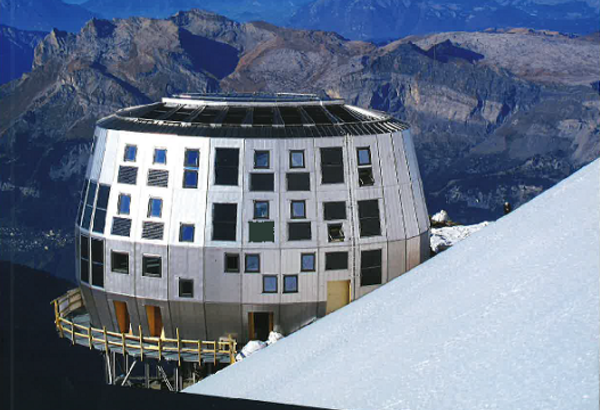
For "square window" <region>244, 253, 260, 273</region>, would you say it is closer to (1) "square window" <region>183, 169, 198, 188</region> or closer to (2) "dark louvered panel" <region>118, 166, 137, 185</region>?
(1) "square window" <region>183, 169, 198, 188</region>

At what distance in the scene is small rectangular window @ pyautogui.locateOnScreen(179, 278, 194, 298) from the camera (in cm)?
4230

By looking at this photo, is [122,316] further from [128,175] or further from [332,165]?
[332,165]

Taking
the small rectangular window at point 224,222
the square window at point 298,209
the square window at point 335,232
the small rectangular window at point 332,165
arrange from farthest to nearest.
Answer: the small rectangular window at point 332,165 → the square window at point 335,232 → the square window at point 298,209 → the small rectangular window at point 224,222

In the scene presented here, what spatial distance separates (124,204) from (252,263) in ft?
24.9

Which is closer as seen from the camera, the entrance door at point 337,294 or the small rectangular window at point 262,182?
the small rectangular window at point 262,182

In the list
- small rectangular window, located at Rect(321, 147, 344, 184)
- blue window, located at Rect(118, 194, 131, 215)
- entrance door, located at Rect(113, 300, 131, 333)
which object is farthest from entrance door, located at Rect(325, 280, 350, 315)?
blue window, located at Rect(118, 194, 131, 215)

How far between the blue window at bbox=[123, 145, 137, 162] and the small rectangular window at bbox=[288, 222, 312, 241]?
918cm

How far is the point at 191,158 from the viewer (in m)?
42.4

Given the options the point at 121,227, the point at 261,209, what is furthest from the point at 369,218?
the point at 121,227

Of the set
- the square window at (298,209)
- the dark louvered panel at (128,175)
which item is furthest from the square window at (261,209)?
the dark louvered panel at (128,175)

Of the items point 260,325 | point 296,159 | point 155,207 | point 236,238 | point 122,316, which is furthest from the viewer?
point 122,316

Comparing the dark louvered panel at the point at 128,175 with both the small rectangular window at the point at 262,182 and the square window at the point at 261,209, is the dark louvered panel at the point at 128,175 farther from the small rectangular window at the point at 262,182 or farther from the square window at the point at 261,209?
the square window at the point at 261,209

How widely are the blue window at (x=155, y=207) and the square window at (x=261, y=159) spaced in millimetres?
5346

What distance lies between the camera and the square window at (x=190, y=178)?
42250 millimetres
